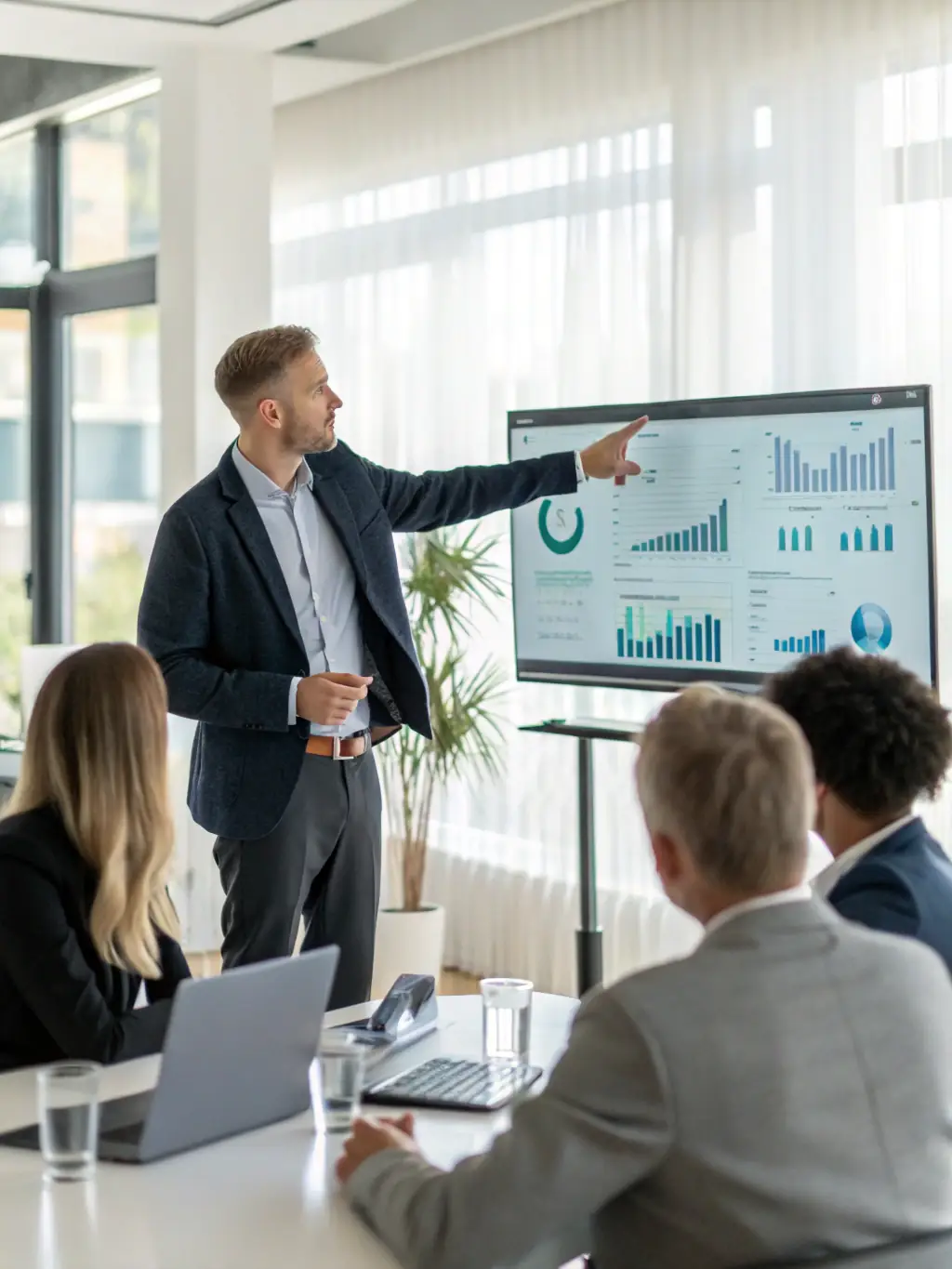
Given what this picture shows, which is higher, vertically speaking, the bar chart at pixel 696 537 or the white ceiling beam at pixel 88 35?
the white ceiling beam at pixel 88 35

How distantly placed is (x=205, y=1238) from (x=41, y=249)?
578cm

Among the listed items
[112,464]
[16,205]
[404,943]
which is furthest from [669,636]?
[16,205]

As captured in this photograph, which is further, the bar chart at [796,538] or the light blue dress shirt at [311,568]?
the bar chart at [796,538]

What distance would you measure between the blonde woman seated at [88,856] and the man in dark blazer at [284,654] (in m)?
1.00

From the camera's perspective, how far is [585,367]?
509 cm

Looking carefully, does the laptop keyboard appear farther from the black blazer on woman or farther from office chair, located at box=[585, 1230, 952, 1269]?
office chair, located at box=[585, 1230, 952, 1269]

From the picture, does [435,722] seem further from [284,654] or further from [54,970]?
[54,970]

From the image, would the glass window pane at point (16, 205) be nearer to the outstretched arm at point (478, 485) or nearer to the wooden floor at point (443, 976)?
the wooden floor at point (443, 976)

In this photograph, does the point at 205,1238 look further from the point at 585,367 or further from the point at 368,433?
the point at 368,433

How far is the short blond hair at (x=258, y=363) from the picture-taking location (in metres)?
3.40

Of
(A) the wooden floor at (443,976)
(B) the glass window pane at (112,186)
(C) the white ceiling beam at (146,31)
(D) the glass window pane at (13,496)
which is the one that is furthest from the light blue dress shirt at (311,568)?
(D) the glass window pane at (13,496)

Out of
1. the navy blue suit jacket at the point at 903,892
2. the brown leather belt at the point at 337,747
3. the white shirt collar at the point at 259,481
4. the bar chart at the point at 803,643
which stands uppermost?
the white shirt collar at the point at 259,481

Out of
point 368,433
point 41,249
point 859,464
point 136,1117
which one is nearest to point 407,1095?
point 136,1117

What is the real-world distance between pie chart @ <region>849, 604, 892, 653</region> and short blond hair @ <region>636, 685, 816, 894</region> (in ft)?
7.25
